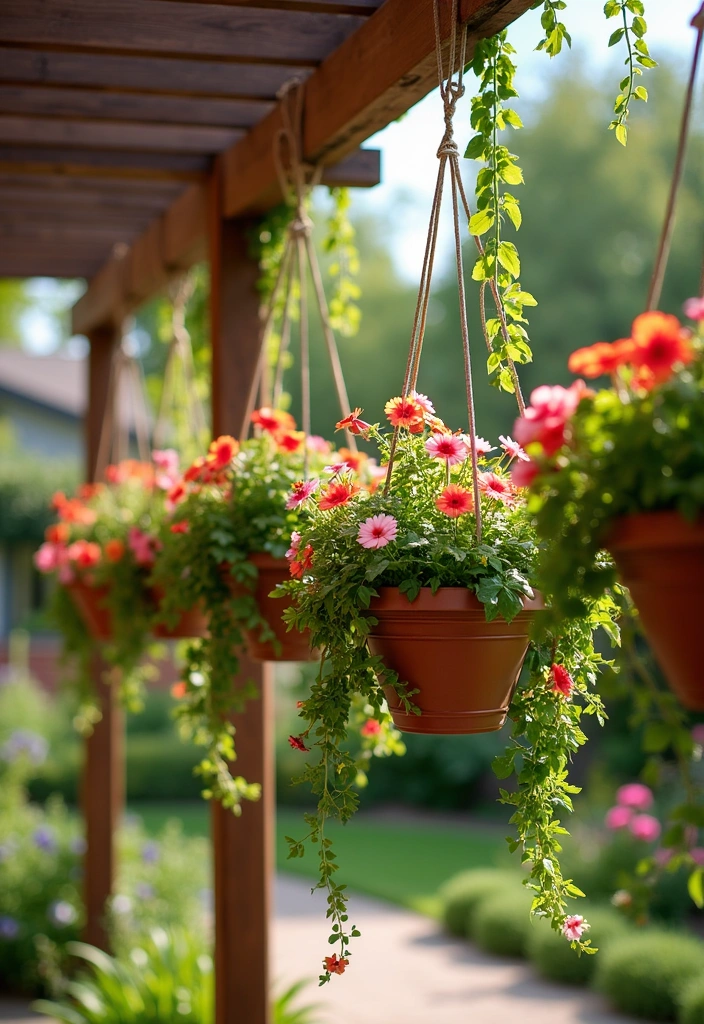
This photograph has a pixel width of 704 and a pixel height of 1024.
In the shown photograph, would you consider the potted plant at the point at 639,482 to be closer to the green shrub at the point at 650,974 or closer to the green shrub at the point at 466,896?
the green shrub at the point at 650,974

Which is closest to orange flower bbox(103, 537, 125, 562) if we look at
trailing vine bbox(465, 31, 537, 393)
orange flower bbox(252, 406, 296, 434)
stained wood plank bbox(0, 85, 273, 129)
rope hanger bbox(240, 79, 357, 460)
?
rope hanger bbox(240, 79, 357, 460)

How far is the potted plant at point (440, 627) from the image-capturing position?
4.84 ft

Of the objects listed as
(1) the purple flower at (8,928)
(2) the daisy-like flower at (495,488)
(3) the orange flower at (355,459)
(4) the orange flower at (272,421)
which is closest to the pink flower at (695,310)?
(2) the daisy-like flower at (495,488)

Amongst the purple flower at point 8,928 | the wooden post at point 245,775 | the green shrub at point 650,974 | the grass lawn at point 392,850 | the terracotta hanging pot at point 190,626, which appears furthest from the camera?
the grass lawn at point 392,850

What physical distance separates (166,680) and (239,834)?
29.3 ft

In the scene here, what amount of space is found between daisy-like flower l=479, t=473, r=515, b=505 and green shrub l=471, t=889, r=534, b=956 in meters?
4.07

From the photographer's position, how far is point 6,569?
12.7 metres

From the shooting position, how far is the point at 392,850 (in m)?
7.52

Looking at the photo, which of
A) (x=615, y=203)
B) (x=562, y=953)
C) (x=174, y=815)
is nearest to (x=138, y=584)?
(x=562, y=953)

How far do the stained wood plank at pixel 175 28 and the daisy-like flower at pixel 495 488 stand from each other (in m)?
1.13

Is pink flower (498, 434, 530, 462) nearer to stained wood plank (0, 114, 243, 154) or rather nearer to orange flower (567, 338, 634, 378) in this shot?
orange flower (567, 338, 634, 378)

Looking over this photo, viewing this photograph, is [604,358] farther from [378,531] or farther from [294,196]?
[294,196]

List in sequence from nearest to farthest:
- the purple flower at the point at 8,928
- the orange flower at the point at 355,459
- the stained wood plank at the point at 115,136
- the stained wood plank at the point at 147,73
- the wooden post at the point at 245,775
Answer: the orange flower at the point at 355,459 < the stained wood plank at the point at 147,73 < the wooden post at the point at 245,775 < the stained wood plank at the point at 115,136 < the purple flower at the point at 8,928

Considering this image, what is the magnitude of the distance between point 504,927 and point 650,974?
3.56 ft
